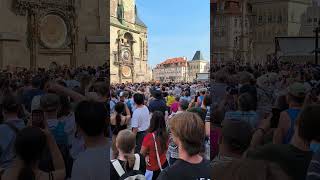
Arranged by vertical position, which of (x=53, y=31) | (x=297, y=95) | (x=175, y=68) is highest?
(x=53, y=31)

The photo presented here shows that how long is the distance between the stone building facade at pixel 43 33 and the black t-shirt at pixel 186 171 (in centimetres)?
475

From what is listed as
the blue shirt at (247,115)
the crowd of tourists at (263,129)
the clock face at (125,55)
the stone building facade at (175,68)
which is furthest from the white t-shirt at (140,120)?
the clock face at (125,55)

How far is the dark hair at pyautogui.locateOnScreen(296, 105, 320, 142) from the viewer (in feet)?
6.98

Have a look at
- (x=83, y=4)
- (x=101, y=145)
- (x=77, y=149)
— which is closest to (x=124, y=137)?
(x=77, y=149)

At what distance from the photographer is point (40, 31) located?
7887 mm

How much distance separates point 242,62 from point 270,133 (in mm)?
2570

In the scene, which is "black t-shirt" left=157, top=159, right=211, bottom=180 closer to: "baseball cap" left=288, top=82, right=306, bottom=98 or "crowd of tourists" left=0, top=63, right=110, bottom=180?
"crowd of tourists" left=0, top=63, right=110, bottom=180

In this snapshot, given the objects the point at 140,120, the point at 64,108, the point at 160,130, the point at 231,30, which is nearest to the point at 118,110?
the point at 140,120

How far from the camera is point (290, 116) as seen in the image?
2.91m

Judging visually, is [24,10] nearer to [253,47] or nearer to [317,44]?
[253,47]

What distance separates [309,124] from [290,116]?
77cm

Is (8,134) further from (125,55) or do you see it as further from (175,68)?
(125,55)

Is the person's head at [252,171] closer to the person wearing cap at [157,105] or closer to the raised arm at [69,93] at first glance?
the raised arm at [69,93]

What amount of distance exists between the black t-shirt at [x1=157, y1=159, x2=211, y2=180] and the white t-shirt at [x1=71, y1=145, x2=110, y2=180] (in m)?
0.36
